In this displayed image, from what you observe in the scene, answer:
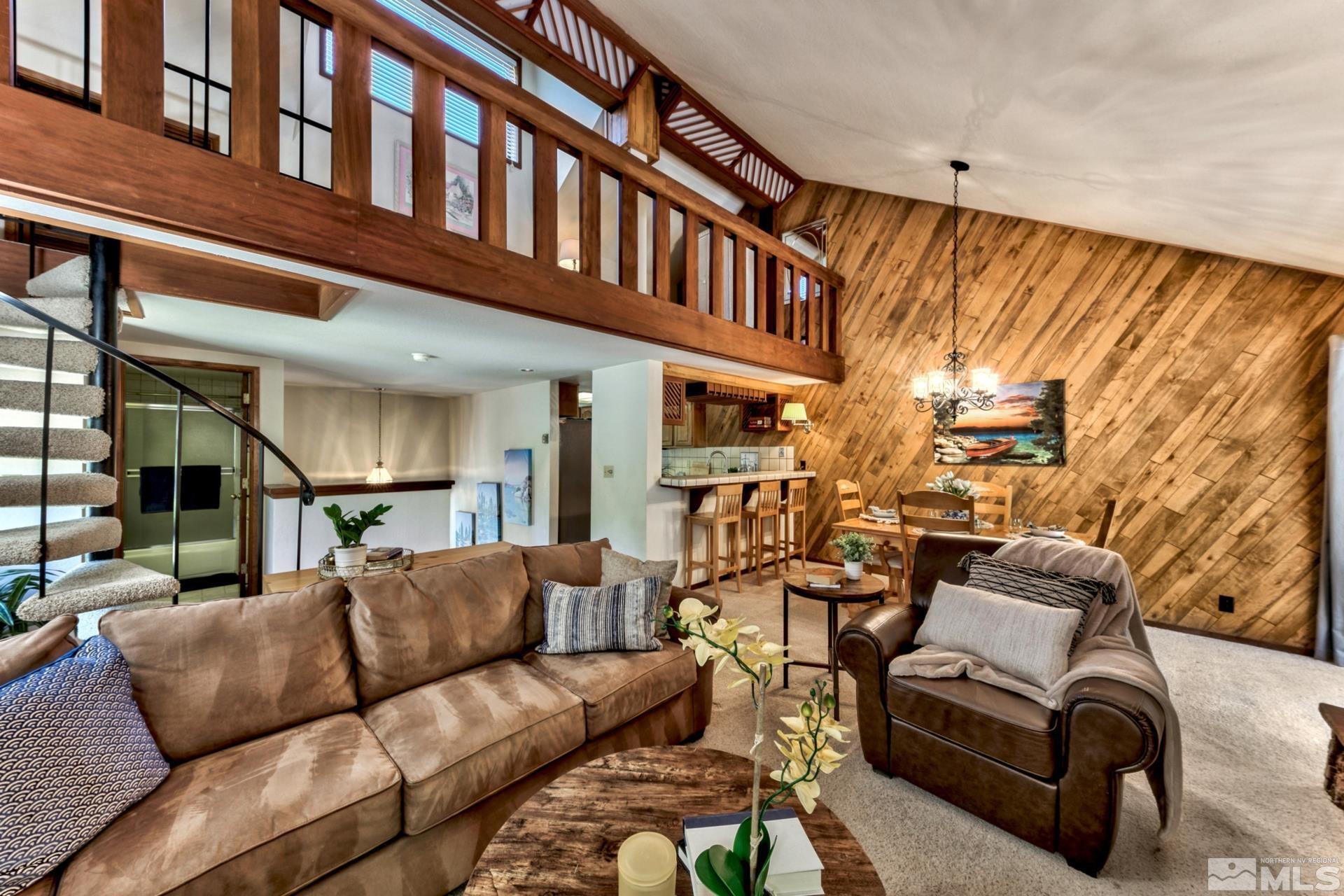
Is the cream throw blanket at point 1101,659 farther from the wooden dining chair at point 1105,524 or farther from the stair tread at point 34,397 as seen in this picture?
the stair tread at point 34,397

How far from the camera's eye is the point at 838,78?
9.51 ft

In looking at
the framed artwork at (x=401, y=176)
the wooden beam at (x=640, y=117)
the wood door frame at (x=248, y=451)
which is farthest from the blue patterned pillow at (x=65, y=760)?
the wooden beam at (x=640, y=117)

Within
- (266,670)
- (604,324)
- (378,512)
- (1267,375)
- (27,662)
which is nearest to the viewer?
(27,662)

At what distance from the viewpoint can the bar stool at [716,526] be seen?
4426mm

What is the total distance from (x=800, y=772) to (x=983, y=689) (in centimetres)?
135

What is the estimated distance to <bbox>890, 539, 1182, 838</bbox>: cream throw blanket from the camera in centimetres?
160

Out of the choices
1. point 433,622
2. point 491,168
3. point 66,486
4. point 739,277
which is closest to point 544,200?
point 491,168

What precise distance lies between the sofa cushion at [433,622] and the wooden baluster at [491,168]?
168 cm

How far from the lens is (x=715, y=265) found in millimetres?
4168


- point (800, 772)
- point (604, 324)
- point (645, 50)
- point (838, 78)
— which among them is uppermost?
point (645, 50)

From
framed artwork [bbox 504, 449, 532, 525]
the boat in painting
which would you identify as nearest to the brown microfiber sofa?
framed artwork [bbox 504, 449, 532, 525]

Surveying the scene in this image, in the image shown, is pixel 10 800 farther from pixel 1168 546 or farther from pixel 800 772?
pixel 1168 546

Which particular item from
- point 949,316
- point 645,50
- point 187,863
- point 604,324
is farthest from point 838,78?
point 187,863

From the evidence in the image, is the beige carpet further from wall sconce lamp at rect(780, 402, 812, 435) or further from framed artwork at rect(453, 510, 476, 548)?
framed artwork at rect(453, 510, 476, 548)
